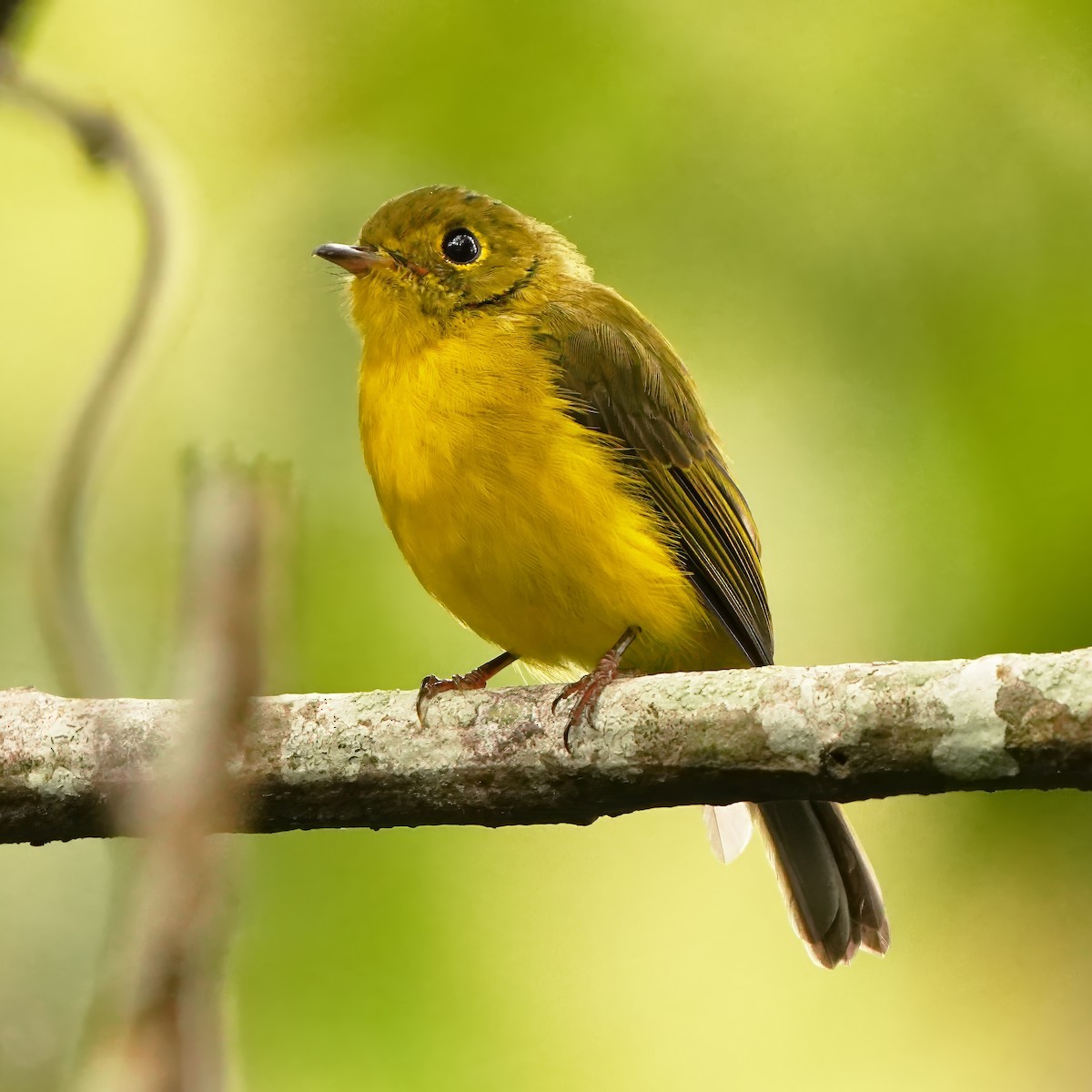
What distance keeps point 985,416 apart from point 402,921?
2133mm

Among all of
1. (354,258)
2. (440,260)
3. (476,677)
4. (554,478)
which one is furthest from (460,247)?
(476,677)

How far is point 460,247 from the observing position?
3.88m

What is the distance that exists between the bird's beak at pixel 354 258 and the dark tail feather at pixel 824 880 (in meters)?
1.70

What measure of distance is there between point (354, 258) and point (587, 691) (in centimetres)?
165

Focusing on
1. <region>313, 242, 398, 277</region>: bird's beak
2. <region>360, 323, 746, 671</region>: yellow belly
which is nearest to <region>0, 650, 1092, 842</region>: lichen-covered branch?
<region>360, 323, 746, 671</region>: yellow belly

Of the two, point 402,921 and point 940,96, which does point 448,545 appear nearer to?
point 402,921

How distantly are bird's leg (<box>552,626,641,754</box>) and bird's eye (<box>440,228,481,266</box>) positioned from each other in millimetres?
1209

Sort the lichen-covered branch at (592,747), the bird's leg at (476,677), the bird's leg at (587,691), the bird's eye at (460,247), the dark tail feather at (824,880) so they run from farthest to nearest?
the bird's eye at (460,247) < the dark tail feather at (824,880) < the bird's leg at (476,677) < the bird's leg at (587,691) < the lichen-covered branch at (592,747)

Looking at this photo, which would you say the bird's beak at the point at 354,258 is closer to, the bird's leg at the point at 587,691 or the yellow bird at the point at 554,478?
the yellow bird at the point at 554,478

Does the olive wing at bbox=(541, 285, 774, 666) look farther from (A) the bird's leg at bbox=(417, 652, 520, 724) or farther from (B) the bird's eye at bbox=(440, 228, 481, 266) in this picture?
(A) the bird's leg at bbox=(417, 652, 520, 724)

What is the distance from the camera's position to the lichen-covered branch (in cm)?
218

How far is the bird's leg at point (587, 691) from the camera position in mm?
2475

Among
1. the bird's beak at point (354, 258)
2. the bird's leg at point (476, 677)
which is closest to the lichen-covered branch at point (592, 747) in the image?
the bird's leg at point (476, 677)

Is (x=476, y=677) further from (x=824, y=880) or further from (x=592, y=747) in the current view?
(x=592, y=747)
